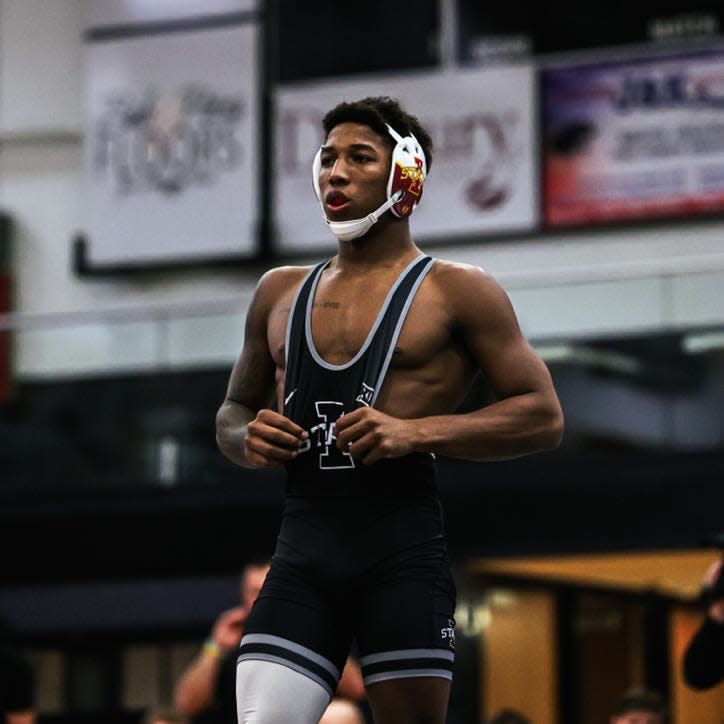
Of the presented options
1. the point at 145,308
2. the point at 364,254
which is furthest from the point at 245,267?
the point at 364,254

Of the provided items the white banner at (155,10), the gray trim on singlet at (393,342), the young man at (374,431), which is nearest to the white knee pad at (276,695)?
the young man at (374,431)

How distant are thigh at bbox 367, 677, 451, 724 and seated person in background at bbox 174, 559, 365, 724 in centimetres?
289

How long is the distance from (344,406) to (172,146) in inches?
527

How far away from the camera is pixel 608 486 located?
39.0 feet

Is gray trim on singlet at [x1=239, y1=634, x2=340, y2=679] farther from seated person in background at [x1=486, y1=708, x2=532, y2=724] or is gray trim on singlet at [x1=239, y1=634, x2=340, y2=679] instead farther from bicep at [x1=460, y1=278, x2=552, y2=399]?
seated person in background at [x1=486, y1=708, x2=532, y2=724]

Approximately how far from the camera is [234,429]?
427 centimetres

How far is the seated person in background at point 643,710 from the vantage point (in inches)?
291

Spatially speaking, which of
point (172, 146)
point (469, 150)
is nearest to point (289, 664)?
point (469, 150)

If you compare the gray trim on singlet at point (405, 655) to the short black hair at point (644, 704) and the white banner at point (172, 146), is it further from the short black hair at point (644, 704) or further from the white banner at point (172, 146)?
the white banner at point (172, 146)

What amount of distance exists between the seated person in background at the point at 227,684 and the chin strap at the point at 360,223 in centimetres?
304

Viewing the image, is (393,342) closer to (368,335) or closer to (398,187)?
(368,335)

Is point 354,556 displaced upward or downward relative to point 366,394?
downward

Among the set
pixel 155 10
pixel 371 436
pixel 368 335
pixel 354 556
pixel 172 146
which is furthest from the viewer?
pixel 155 10

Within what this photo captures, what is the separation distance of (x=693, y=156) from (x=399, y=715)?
12.1 meters
